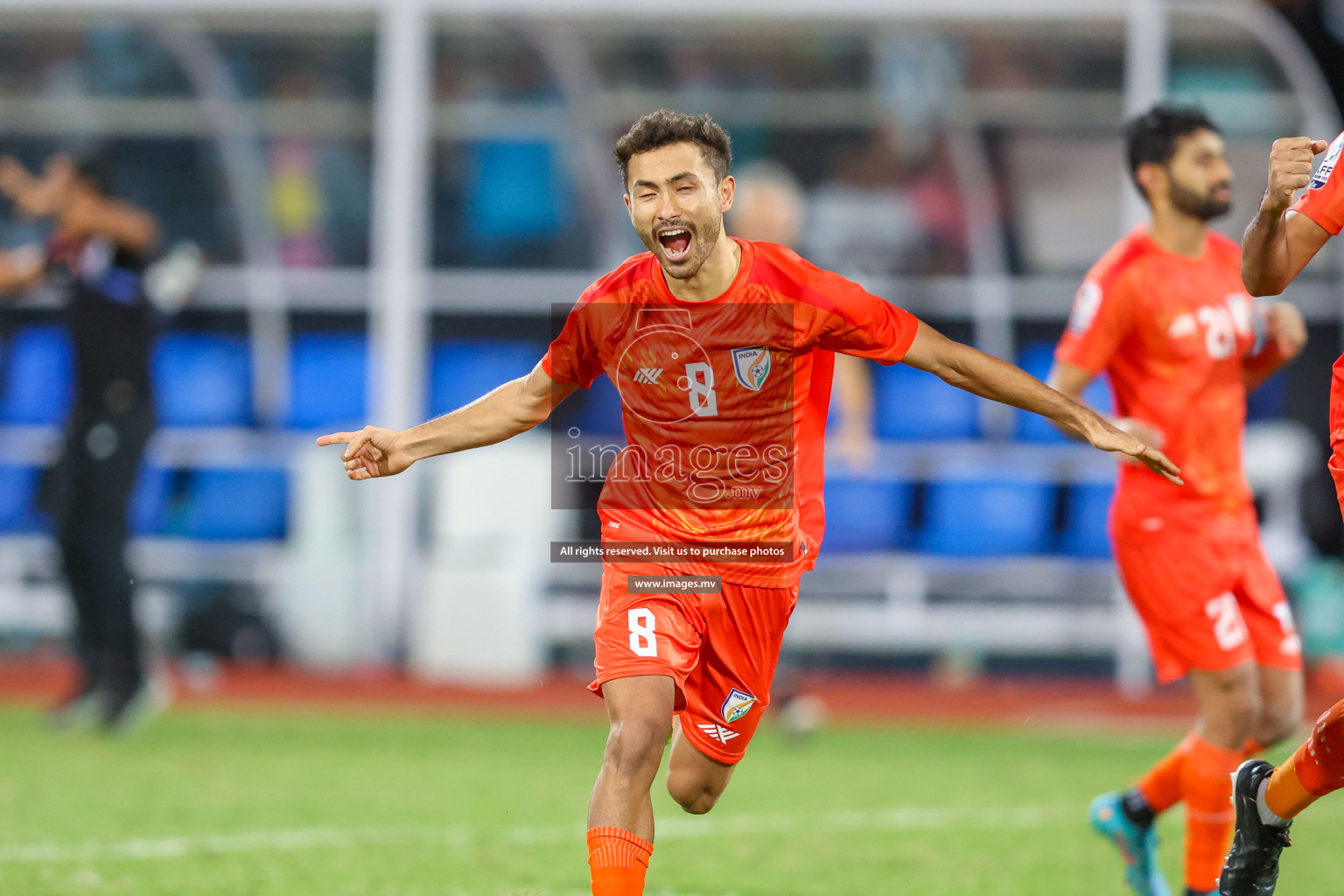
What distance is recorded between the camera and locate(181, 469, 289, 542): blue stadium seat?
12.5m

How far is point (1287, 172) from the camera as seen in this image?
4039 mm

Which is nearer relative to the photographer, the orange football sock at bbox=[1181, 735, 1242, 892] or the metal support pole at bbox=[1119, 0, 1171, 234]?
the orange football sock at bbox=[1181, 735, 1242, 892]

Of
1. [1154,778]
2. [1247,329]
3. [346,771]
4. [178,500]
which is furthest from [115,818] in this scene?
[178,500]

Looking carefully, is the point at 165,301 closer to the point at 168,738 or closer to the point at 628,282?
the point at 168,738

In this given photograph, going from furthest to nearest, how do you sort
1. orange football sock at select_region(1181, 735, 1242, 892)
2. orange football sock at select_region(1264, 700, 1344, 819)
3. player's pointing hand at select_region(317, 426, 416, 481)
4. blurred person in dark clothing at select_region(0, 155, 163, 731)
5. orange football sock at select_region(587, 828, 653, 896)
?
blurred person in dark clothing at select_region(0, 155, 163, 731) < orange football sock at select_region(1181, 735, 1242, 892) < player's pointing hand at select_region(317, 426, 416, 481) < orange football sock at select_region(1264, 700, 1344, 819) < orange football sock at select_region(587, 828, 653, 896)

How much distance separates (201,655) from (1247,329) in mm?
8238

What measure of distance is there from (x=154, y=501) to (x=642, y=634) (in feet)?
30.0

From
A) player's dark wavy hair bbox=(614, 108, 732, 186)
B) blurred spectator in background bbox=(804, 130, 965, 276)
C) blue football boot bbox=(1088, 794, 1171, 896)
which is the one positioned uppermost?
blurred spectator in background bbox=(804, 130, 965, 276)

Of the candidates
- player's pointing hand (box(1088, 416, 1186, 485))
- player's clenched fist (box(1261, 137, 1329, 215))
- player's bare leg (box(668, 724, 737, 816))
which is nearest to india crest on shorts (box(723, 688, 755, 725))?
player's bare leg (box(668, 724, 737, 816))

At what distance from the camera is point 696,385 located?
454 centimetres

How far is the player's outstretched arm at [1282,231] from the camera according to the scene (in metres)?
4.05

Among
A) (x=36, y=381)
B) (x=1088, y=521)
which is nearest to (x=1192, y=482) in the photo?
(x=1088, y=521)

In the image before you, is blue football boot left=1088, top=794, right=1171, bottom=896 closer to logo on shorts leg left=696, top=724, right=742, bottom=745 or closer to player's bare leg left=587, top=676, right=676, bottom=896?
logo on shorts leg left=696, top=724, right=742, bottom=745

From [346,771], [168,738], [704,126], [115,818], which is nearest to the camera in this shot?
[704,126]
